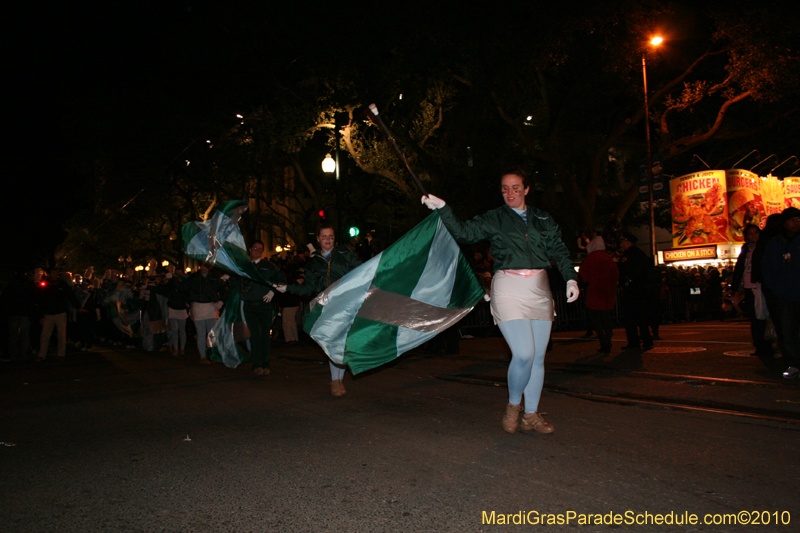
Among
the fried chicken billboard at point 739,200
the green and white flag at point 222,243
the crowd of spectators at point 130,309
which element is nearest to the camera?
the green and white flag at point 222,243

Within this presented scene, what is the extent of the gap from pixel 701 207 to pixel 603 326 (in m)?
18.7

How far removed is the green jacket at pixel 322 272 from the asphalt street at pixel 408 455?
3.71 feet

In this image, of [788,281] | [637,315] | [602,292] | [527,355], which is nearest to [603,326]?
[602,292]

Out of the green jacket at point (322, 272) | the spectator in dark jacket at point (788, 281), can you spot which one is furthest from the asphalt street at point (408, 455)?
the green jacket at point (322, 272)

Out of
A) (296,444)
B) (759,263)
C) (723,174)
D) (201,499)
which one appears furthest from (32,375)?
(723,174)

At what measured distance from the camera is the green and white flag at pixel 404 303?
19.2 ft

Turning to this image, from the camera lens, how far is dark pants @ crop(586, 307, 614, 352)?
10.0 m

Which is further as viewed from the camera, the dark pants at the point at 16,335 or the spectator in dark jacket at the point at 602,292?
A: the dark pants at the point at 16,335

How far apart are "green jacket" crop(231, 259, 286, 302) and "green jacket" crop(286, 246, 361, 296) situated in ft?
4.20

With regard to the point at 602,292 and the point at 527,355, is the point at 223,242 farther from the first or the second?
the point at 602,292

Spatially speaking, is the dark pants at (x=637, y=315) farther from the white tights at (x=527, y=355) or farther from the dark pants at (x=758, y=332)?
the white tights at (x=527, y=355)

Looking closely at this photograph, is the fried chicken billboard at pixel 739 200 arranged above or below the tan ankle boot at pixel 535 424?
above

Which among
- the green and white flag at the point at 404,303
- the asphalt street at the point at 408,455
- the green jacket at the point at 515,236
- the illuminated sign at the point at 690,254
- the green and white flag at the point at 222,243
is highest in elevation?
the illuminated sign at the point at 690,254

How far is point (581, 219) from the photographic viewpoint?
23.4 m
